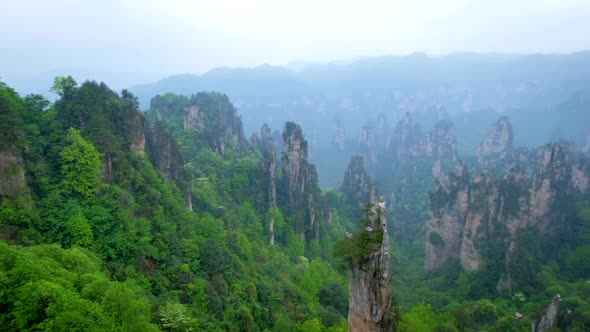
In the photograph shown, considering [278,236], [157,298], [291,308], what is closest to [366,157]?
[278,236]

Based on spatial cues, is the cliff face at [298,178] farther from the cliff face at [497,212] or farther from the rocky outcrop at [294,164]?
the cliff face at [497,212]

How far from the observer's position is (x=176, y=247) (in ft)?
90.0

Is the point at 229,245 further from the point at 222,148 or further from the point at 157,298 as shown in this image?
the point at 222,148

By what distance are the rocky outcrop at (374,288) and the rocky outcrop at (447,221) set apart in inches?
1485

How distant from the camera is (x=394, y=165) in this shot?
422ft

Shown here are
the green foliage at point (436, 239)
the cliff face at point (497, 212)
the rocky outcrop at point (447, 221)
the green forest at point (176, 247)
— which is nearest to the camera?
the green forest at point (176, 247)

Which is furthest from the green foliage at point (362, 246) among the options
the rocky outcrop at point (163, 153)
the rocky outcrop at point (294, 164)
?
the rocky outcrop at point (294, 164)

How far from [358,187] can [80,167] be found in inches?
2368

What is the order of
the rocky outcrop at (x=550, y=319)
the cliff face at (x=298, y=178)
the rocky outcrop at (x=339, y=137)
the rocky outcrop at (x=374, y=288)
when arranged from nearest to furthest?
1. the rocky outcrop at (x=374, y=288)
2. the rocky outcrop at (x=550, y=319)
3. the cliff face at (x=298, y=178)
4. the rocky outcrop at (x=339, y=137)

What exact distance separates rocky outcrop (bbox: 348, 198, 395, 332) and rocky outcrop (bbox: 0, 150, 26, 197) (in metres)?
18.1

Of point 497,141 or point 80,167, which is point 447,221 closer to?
point 80,167

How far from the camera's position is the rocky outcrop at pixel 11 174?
20.7 meters

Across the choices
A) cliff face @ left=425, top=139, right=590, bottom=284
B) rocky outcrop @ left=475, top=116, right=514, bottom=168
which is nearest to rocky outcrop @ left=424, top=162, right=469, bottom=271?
cliff face @ left=425, top=139, right=590, bottom=284

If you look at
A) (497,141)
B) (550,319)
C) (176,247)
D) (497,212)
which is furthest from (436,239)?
(497,141)
